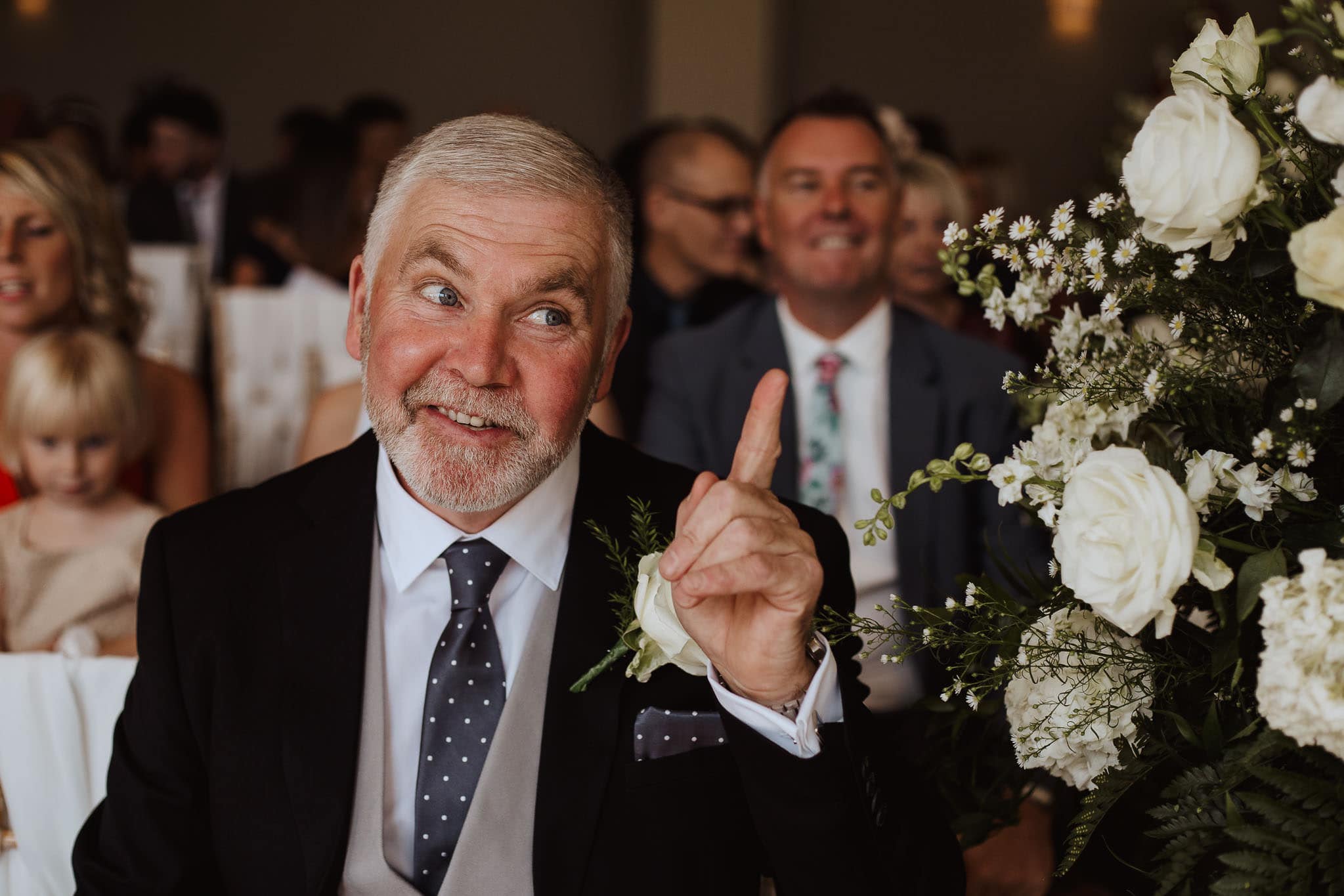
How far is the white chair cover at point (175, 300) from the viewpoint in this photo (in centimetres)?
439

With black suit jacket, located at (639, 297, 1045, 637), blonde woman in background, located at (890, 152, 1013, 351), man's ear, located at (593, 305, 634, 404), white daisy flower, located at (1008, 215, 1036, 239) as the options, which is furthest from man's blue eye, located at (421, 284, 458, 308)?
blonde woman in background, located at (890, 152, 1013, 351)

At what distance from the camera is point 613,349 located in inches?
65.6

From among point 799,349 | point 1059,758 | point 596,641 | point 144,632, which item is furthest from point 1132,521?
point 799,349

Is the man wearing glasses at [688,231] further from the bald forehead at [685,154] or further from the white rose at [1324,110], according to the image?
the white rose at [1324,110]

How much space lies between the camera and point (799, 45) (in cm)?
868

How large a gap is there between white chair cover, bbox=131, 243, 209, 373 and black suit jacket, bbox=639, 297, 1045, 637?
2.04 meters

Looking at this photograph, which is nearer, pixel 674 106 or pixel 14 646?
pixel 14 646

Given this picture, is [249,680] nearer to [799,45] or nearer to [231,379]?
[231,379]

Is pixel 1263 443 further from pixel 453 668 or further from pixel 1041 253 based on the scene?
pixel 453 668

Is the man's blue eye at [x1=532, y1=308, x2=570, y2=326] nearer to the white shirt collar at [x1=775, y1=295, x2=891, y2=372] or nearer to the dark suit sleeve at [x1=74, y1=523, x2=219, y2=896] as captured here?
the dark suit sleeve at [x1=74, y1=523, x2=219, y2=896]

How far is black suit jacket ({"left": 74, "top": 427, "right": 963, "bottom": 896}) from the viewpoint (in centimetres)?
143

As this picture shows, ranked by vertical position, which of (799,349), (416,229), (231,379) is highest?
(416,229)

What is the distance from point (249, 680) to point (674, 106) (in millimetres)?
6862

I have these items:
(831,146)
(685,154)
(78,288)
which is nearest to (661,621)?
(831,146)
